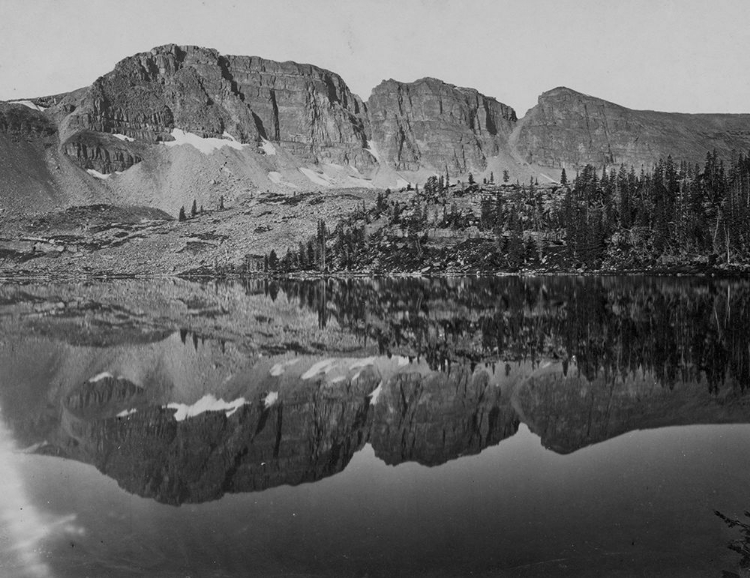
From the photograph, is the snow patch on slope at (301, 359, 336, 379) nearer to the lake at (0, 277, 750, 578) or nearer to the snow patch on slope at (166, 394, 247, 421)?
the lake at (0, 277, 750, 578)

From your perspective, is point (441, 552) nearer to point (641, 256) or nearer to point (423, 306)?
point (423, 306)

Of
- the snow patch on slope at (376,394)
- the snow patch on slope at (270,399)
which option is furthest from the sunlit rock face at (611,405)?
the snow patch on slope at (270,399)

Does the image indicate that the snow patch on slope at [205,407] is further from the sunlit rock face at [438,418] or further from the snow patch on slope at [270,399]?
the sunlit rock face at [438,418]

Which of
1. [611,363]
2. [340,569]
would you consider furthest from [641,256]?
[340,569]

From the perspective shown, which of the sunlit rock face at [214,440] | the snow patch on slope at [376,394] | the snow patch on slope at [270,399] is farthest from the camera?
the snow patch on slope at [376,394]

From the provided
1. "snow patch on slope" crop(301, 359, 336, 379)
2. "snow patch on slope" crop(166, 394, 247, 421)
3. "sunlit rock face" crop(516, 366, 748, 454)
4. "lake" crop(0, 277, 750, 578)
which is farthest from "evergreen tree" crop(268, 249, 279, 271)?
"sunlit rock face" crop(516, 366, 748, 454)

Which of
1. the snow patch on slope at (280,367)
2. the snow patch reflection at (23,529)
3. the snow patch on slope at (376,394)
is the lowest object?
the snow patch on slope at (280,367)

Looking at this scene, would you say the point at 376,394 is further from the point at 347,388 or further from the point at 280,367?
the point at 280,367

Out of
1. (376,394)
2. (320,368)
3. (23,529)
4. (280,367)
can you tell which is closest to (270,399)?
(376,394)
